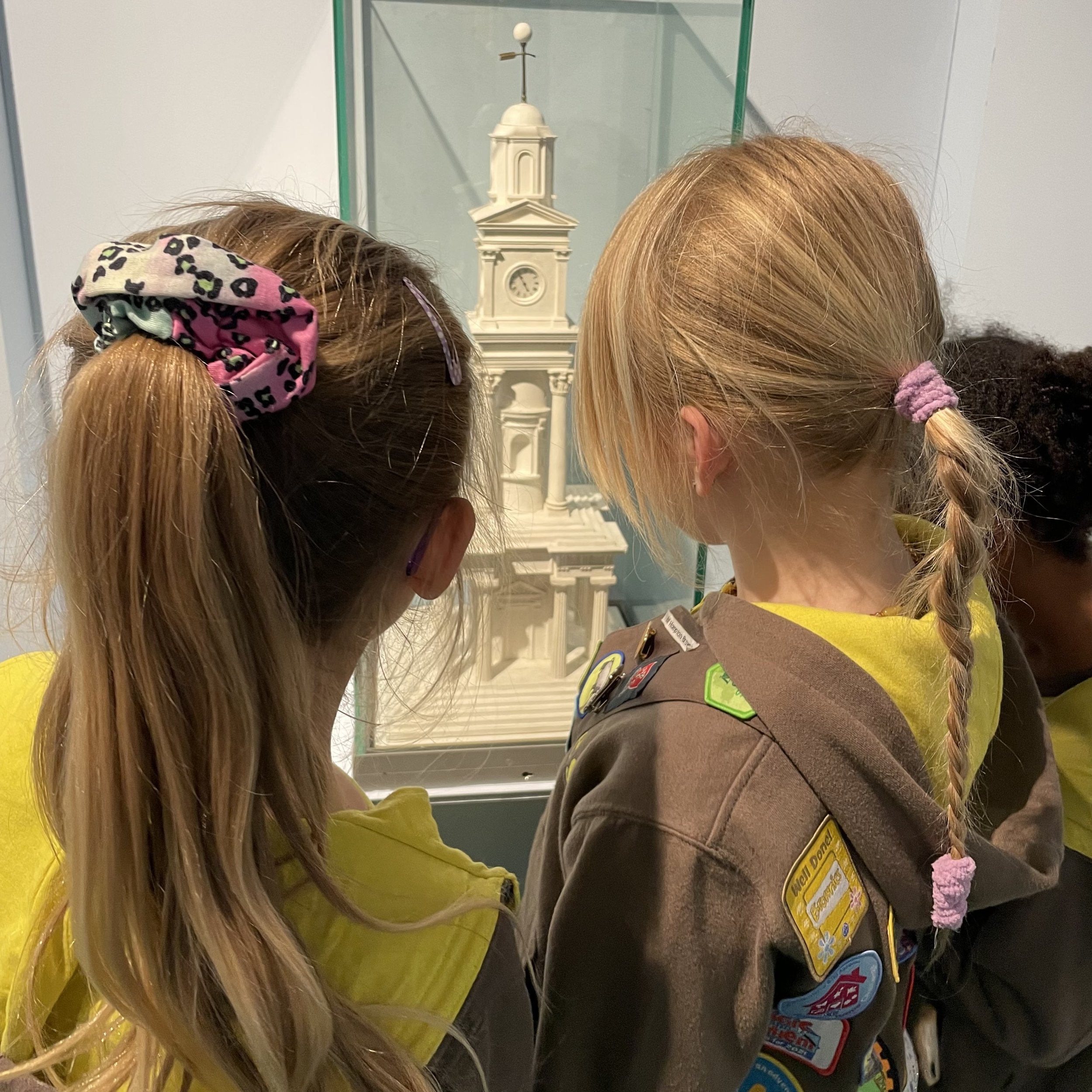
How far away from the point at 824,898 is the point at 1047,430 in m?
0.43

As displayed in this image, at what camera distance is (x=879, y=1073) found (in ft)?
2.45

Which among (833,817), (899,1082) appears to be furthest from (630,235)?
(899,1082)

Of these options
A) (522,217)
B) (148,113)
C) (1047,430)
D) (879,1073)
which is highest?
(148,113)

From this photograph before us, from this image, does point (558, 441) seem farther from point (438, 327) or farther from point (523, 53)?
point (438, 327)

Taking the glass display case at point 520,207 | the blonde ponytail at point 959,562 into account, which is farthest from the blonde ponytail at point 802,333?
the glass display case at point 520,207

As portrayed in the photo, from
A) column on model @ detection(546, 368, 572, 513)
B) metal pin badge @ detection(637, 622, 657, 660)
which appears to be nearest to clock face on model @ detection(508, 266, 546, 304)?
column on model @ detection(546, 368, 572, 513)

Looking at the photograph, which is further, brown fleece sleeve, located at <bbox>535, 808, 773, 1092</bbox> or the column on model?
the column on model

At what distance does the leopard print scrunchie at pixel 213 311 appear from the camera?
0.39 metres

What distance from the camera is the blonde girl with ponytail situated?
0.40 m

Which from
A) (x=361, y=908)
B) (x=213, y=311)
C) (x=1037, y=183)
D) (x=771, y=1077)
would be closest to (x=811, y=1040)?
(x=771, y=1077)

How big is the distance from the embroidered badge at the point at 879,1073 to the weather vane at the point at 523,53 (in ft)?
3.52

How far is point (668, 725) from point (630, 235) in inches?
13.7

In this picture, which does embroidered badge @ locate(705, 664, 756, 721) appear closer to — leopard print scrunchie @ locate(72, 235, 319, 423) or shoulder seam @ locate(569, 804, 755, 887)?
shoulder seam @ locate(569, 804, 755, 887)

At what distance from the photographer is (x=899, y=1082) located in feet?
2.50
